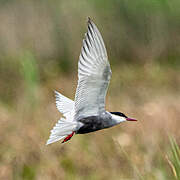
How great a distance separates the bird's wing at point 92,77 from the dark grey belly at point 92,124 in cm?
2

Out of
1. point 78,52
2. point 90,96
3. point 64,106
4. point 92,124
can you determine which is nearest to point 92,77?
point 90,96

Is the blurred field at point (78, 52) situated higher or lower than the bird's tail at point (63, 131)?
lower

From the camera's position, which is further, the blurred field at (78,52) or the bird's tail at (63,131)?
the blurred field at (78,52)

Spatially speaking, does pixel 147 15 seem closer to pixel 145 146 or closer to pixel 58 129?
pixel 145 146

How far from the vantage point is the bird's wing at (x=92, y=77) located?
6.18 feet

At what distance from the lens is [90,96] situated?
195 centimetres

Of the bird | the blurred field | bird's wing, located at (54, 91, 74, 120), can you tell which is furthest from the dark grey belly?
the blurred field

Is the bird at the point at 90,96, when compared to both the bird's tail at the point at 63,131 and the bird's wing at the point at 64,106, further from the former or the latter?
the bird's wing at the point at 64,106

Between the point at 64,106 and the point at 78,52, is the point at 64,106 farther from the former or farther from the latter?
the point at 78,52

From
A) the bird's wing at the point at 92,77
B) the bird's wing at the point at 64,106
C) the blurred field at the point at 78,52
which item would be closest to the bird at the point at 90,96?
the bird's wing at the point at 92,77

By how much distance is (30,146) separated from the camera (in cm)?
426

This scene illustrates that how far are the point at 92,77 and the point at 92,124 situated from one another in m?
0.21

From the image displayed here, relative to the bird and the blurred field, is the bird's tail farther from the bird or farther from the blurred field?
the blurred field

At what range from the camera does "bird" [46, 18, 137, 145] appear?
6.12 ft
